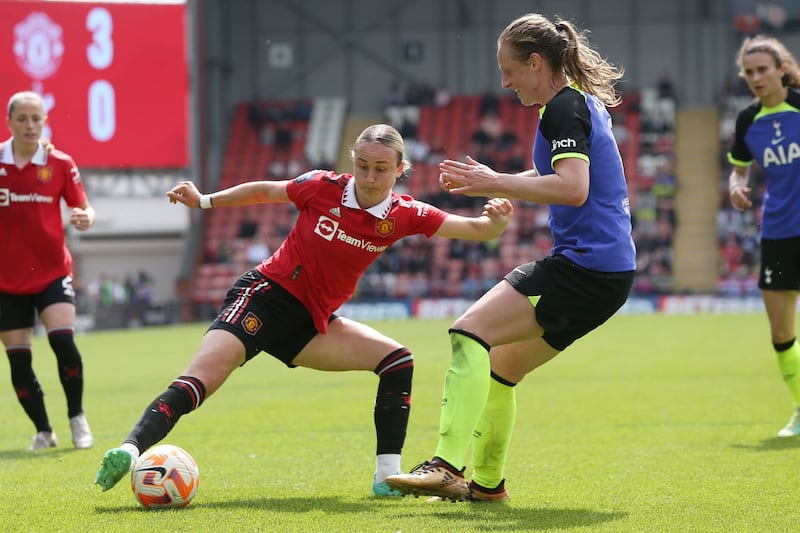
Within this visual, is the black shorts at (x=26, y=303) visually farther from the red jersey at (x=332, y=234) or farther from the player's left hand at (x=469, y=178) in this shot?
the player's left hand at (x=469, y=178)

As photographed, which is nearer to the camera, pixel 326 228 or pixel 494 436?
pixel 494 436

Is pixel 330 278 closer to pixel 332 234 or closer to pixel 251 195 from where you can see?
pixel 332 234

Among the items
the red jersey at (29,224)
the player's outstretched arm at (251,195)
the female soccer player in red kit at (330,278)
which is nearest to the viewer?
the female soccer player in red kit at (330,278)

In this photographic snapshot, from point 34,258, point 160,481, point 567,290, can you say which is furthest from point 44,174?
point 567,290

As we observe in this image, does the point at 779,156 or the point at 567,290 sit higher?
the point at 779,156

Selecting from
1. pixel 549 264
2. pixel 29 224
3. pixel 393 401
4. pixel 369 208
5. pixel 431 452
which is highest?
pixel 369 208

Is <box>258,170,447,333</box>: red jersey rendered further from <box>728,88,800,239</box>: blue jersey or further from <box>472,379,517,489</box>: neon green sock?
<box>728,88,800,239</box>: blue jersey

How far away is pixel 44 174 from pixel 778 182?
5.12 m

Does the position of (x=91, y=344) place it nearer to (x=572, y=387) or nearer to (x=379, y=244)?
(x=572, y=387)

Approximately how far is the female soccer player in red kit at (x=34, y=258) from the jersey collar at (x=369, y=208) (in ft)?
8.68

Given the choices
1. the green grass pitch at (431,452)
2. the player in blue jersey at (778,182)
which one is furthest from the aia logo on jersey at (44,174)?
the player in blue jersey at (778,182)

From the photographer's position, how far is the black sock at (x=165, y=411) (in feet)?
17.9

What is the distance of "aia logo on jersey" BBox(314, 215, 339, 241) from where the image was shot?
5.96m

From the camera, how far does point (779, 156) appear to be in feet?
26.3
